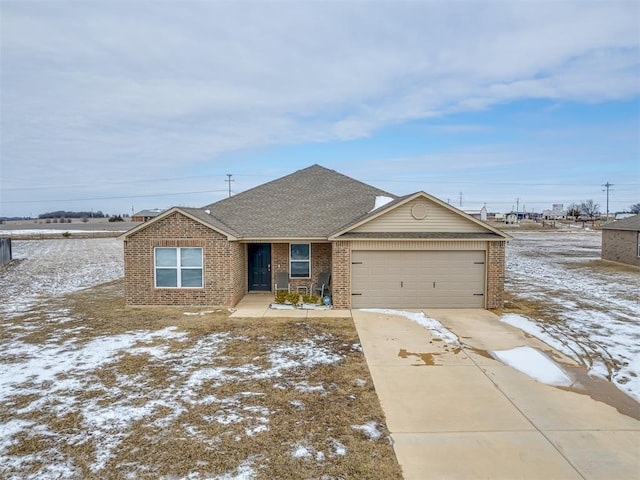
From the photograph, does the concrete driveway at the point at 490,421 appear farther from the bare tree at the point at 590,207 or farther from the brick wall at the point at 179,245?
the bare tree at the point at 590,207

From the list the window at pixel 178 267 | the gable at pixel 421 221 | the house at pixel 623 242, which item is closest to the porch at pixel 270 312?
the window at pixel 178 267

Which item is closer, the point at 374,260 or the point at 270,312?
the point at 270,312

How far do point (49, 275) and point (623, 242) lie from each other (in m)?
33.5

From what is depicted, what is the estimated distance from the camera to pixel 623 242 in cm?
2519

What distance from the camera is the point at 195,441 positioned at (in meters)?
5.52

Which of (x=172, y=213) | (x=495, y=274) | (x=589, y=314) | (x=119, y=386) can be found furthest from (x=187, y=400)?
(x=589, y=314)

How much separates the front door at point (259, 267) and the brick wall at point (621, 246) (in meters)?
22.0

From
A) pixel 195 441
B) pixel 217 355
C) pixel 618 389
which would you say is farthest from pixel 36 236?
pixel 618 389

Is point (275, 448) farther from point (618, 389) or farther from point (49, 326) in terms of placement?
point (49, 326)

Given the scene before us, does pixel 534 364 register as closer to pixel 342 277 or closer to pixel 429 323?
pixel 429 323

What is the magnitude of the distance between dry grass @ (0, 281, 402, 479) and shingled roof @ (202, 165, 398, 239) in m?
5.87

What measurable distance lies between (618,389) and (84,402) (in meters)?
9.23

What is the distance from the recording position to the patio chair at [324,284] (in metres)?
15.4

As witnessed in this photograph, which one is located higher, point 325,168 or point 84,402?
point 325,168
